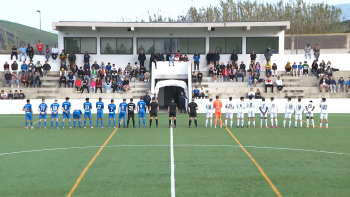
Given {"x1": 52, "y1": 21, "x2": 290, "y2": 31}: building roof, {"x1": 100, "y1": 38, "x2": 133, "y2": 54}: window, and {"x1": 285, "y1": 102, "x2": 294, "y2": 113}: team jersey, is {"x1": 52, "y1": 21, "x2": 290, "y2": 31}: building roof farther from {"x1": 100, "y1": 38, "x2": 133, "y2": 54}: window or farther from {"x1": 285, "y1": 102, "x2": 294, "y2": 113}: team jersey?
{"x1": 285, "y1": 102, "x2": 294, "y2": 113}: team jersey

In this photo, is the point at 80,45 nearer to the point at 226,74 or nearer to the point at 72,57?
the point at 72,57

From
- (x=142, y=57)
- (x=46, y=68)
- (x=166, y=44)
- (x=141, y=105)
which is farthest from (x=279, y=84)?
(x=46, y=68)

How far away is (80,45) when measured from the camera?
40406mm

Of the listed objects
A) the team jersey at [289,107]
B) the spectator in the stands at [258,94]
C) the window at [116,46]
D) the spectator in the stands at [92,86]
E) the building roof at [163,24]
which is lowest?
the team jersey at [289,107]

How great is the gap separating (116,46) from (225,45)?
9.66m

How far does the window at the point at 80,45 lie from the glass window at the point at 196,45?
847 cm

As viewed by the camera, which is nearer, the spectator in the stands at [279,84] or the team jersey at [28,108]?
the team jersey at [28,108]

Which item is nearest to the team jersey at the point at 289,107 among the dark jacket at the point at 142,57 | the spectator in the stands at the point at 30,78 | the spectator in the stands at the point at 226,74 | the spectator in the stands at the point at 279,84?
the spectator in the stands at the point at 279,84

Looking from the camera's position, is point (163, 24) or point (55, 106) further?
point (163, 24)

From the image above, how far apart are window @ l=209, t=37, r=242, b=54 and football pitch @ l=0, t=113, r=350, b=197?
18.2m

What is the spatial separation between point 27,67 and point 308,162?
95.4 feet

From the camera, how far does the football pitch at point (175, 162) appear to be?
11.4 m

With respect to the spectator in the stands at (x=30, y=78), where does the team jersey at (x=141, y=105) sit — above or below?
below

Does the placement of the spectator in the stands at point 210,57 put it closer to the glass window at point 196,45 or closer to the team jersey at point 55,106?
the glass window at point 196,45
